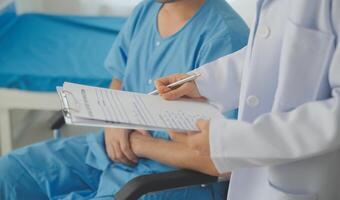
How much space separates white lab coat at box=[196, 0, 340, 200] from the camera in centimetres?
80

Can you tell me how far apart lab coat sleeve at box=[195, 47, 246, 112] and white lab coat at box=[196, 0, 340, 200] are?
0.16 metres

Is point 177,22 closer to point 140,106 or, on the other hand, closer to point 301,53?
point 140,106

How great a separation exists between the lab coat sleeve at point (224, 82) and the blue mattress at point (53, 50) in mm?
926

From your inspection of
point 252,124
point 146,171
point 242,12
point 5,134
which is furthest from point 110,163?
point 242,12

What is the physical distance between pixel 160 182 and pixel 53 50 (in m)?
1.36

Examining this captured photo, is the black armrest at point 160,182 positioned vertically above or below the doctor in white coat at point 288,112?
above

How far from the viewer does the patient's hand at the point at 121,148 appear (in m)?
1.39

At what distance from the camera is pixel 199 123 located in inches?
36.1

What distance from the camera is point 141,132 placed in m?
1.42

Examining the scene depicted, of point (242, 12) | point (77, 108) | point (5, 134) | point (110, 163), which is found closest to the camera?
point (77, 108)

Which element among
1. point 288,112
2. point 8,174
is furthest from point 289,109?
point 8,174

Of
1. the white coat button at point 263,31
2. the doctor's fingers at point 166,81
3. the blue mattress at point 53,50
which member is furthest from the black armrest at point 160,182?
the blue mattress at point 53,50

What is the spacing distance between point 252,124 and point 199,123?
0.12m

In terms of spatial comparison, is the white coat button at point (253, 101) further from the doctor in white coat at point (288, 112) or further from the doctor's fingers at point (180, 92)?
the doctor's fingers at point (180, 92)
